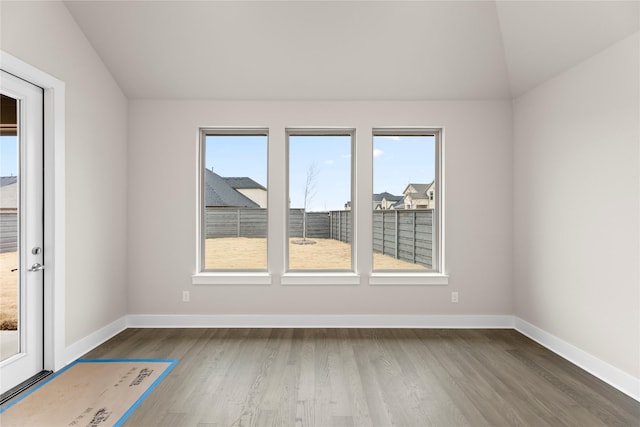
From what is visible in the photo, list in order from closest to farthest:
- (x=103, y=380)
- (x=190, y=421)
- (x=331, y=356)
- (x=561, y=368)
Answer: (x=190, y=421)
(x=103, y=380)
(x=561, y=368)
(x=331, y=356)

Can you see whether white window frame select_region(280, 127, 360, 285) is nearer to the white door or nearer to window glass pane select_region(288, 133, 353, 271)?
window glass pane select_region(288, 133, 353, 271)

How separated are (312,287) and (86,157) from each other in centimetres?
258

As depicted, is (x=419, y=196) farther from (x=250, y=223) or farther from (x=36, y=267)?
(x=36, y=267)

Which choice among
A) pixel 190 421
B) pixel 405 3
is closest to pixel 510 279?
pixel 405 3

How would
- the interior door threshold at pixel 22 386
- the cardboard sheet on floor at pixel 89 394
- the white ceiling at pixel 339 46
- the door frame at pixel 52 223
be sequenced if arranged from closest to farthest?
the cardboard sheet on floor at pixel 89 394 → the interior door threshold at pixel 22 386 → the door frame at pixel 52 223 → the white ceiling at pixel 339 46

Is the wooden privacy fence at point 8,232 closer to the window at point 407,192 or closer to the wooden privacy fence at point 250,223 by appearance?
the wooden privacy fence at point 250,223

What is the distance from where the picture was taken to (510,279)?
4191mm

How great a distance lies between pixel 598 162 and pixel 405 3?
2.07m

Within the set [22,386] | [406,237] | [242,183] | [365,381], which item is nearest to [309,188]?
[242,183]

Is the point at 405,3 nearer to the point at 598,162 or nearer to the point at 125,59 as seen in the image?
the point at 598,162

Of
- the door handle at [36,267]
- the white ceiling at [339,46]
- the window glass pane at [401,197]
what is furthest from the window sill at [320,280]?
the door handle at [36,267]

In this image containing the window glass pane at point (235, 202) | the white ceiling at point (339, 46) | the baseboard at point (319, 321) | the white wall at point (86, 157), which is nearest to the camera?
the white wall at point (86, 157)

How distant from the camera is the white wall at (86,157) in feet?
9.46

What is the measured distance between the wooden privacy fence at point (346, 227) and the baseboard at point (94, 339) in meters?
1.31
